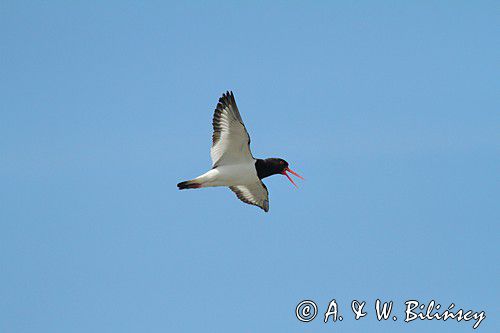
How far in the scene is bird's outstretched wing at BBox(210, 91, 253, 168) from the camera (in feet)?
69.5

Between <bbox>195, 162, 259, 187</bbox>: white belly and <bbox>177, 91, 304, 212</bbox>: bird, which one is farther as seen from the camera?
<bbox>195, 162, 259, 187</bbox>: white belly

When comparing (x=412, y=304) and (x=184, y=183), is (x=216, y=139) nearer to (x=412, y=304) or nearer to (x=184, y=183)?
(x=184, y=183)

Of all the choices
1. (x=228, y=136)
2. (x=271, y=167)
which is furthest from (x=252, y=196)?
(x=228, y=136)

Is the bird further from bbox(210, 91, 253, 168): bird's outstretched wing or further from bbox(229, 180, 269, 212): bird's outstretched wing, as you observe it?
bbox(229, 180, 269, 212): bird's outstretched wing

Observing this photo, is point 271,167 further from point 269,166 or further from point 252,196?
point 252,196

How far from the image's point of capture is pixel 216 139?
2162 centimetres

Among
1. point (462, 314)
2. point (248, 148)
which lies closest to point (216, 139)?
point (248, 148)

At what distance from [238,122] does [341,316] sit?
5161mm

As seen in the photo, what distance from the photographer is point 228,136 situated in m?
21.5

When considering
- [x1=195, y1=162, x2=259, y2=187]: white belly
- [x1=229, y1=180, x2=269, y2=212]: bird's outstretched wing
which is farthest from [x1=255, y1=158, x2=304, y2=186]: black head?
[x1=229, y1=180, x2=269, y2=212]: bird's outstretched wing

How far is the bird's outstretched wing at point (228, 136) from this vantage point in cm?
2117

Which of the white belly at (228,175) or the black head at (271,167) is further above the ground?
the black head at (271,167)

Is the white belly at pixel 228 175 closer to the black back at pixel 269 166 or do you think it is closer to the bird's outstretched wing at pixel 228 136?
the bird's outstretched wing at pixel 228 136

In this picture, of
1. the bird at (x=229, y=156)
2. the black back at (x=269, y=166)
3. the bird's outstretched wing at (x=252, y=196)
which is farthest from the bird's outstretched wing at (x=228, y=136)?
the bird's outstretched wing at (x=252, y=196)
